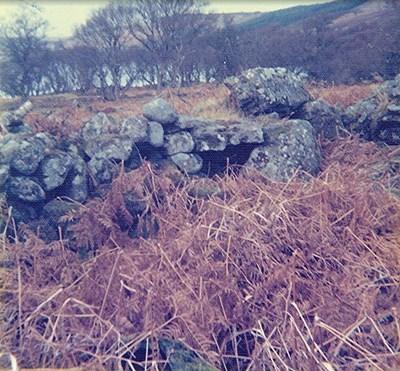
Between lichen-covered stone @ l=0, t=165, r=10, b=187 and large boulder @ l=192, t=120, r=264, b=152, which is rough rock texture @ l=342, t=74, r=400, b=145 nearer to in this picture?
large boulder @ l=192, t=120, r=264, b=152

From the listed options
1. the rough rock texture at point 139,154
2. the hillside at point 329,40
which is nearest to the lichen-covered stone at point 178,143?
the rough rock texture at point 139,154

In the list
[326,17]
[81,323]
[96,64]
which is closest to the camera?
[81,323]

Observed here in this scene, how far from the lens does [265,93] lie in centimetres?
577

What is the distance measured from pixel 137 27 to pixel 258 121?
17.0 m

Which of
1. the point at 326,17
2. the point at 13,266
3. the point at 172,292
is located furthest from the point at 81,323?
the point at 326,17

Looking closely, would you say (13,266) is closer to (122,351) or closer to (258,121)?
(122,351)

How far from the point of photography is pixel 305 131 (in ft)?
16.6

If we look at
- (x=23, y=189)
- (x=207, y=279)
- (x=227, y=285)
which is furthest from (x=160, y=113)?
(x=227, y=285)

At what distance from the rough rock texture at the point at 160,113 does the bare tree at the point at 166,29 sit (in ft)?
51.5

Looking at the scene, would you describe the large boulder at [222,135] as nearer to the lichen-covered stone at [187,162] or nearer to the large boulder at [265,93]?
the lichen-covered stone at [187,162]

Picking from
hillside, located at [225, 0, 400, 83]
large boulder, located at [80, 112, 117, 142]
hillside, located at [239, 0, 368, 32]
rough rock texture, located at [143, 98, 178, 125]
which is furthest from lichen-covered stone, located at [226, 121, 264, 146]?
hillside, located at [239, 0, 368, 32]

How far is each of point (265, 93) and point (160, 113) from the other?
6.21 ft

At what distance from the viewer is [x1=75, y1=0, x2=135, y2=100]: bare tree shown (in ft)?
64.3

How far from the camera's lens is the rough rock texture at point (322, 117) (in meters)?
5.69
